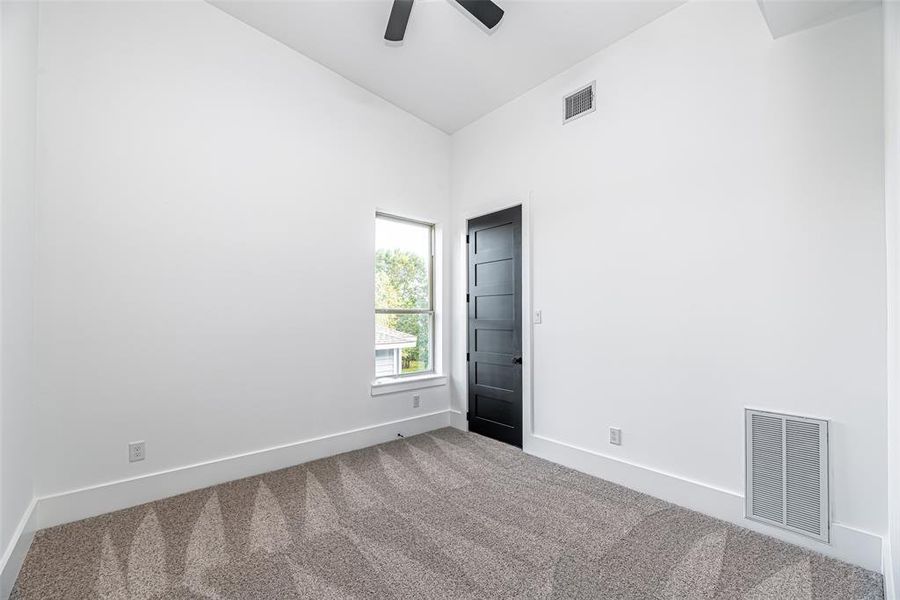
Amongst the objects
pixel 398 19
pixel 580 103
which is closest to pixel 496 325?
pixel 580 103

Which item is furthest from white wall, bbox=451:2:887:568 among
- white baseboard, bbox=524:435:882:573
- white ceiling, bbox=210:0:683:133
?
white ceiling, bbox=210:0:683:133

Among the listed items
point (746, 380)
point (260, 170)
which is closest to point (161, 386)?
point (260, 170)

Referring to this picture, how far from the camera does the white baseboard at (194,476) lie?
7.18 ft

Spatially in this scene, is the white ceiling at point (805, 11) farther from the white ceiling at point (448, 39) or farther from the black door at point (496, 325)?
the black door at point (496, 325)

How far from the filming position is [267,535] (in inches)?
82.6

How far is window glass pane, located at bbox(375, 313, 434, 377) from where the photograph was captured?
3.78 metres

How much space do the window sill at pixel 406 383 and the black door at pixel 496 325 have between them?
36cm

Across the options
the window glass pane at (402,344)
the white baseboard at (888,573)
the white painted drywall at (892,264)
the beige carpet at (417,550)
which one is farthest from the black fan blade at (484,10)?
the white baseboard at (888,573)

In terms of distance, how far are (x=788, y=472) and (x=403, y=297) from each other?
3.11 metres

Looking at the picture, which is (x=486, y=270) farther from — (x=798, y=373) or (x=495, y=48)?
→ (x=798, y=373)

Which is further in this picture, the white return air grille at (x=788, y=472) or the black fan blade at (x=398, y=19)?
the black fan blade at (x=398, y=19)

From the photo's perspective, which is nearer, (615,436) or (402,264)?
(615,436)

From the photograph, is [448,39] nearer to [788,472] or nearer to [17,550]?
[788,472]

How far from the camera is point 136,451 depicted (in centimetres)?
240
